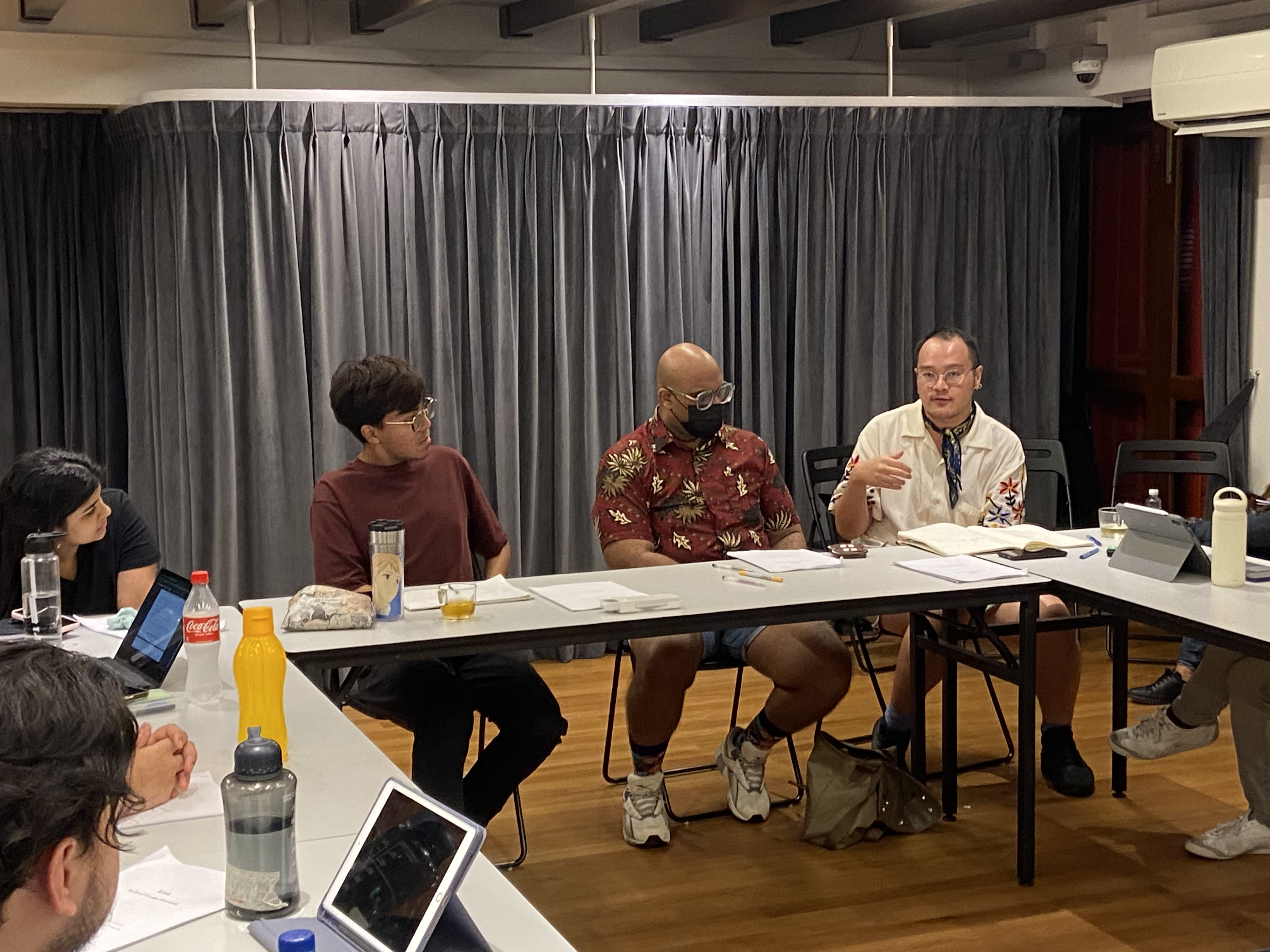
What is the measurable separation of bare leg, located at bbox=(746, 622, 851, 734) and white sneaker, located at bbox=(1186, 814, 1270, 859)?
2.99 ft

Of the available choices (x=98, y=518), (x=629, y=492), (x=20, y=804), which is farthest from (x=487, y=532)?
(x=20, y=804)

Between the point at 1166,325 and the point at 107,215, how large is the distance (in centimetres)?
410

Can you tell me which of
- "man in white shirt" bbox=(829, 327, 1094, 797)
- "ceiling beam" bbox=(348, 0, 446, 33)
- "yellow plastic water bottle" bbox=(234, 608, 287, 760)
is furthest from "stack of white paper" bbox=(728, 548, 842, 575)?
"ceiling beam" bbox=(348, 0, 446, 33)

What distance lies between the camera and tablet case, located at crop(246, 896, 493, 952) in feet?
5.16

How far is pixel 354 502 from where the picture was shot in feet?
11.4

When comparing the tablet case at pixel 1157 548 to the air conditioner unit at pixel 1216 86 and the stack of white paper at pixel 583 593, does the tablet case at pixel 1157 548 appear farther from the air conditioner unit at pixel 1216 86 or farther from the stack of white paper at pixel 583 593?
the air conditioner unit at pixel 1216 86

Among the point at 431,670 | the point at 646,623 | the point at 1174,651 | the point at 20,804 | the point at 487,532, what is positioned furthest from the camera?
the point at 1174,651

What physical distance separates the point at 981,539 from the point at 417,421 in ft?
4.81

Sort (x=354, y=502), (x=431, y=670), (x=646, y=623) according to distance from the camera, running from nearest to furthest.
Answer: (x=646, y=623), (x=431, y=670), (x=354, y=502)

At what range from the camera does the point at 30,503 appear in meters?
3.11

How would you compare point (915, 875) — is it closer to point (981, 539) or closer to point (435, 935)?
point (981, 539)

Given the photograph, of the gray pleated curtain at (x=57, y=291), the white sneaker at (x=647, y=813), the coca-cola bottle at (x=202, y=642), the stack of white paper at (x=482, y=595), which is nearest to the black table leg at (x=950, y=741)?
the white sneaker at (x=647, y=813)

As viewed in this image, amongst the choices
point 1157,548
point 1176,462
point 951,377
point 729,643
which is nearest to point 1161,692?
point 1176,462

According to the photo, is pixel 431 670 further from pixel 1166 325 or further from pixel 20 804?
pixel 1166 325
